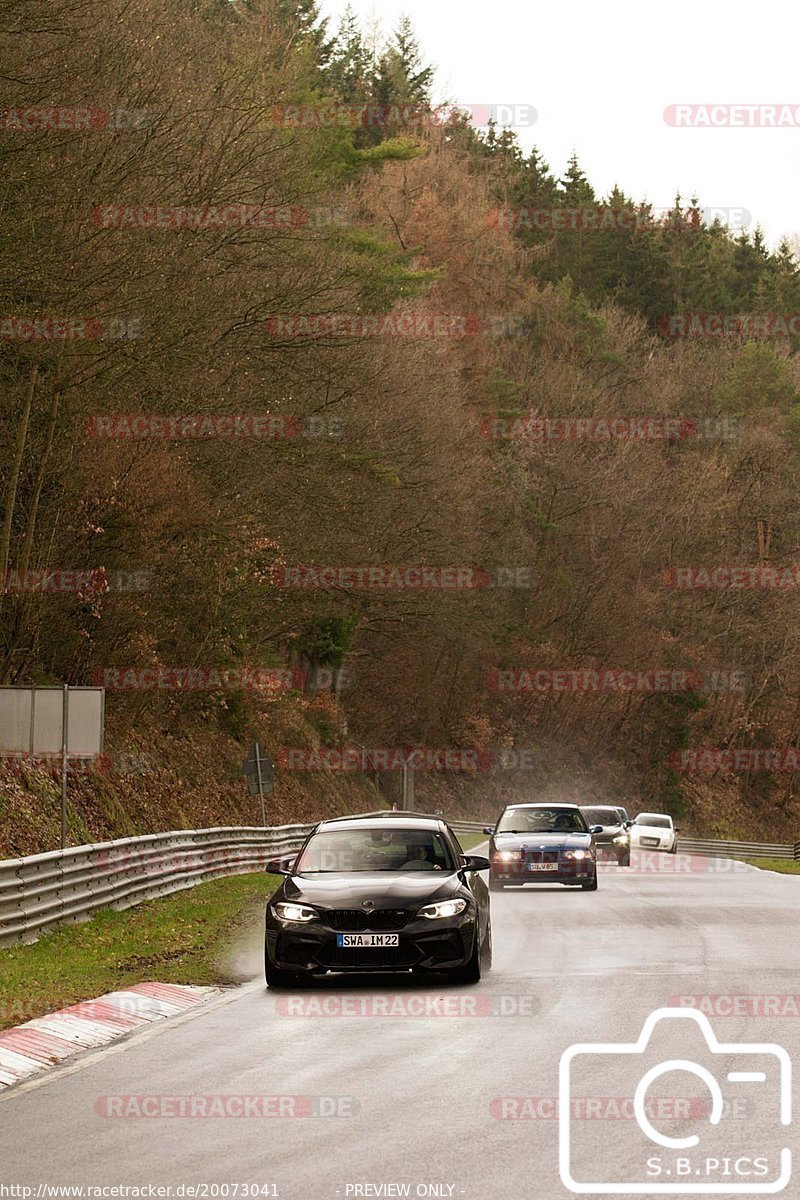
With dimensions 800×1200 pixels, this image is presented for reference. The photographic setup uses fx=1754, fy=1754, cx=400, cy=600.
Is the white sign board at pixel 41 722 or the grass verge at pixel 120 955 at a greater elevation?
the white sign board at pixel 41 722

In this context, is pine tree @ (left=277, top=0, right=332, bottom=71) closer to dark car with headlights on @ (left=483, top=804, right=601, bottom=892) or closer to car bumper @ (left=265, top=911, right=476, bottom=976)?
dark car with headlights on @ (left=483, top=804, right=601, bottom=892)

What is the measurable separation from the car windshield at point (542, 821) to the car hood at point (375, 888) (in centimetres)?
1563

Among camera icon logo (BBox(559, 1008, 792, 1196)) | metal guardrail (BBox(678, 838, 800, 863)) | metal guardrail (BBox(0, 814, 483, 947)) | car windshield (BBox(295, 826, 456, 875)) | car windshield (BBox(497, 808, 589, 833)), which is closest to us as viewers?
camera icon logo (BBox(559, 1008, 792, 1196))

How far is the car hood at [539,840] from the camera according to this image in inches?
1168

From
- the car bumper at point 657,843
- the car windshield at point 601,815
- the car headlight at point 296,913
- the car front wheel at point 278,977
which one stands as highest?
the car headlight at point 296,913

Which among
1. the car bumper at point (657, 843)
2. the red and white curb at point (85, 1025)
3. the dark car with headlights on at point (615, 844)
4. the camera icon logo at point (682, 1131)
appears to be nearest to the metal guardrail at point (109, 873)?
the red and white curb at point (85, 1025)

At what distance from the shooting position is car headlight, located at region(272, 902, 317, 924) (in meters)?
14.6

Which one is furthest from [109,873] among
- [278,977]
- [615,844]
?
[615,844]

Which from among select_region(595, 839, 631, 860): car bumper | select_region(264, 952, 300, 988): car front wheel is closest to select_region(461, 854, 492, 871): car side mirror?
select_region(264, 952, 300, 988): car front wheel

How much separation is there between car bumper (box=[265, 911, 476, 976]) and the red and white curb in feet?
2.64

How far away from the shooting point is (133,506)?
1224 inches

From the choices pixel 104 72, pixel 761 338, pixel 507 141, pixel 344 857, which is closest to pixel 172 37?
pixel 104 72

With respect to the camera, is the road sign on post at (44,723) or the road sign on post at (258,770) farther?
the road sign on post at (258,770)

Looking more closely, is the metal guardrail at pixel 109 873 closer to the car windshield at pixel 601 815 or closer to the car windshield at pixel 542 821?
the car windshield at pixel 542 821
